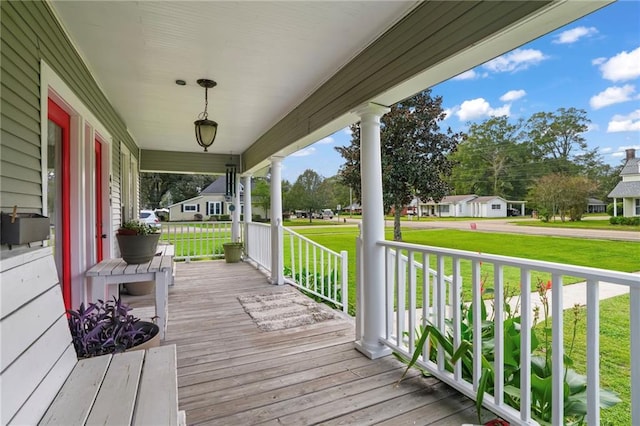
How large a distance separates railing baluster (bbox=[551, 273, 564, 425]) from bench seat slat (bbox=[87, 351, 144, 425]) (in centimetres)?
175

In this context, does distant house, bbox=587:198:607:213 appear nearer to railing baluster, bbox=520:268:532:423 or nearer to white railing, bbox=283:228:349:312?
railing baluster, bbox=520:268:532:423

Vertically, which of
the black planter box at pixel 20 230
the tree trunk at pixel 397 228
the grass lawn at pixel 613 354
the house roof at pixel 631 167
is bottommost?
the grass lawn at pixel 613 354

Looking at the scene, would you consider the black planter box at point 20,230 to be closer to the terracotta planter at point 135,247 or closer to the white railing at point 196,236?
the terracotta planter at point 135,247

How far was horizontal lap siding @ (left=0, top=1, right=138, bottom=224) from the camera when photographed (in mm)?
1502

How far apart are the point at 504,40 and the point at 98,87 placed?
375cm

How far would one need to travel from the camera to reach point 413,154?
668 cm

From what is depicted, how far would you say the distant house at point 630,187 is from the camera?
1.89m

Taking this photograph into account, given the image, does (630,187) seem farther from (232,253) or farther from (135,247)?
(232,253)

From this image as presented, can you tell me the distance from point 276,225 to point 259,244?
4.74 ft

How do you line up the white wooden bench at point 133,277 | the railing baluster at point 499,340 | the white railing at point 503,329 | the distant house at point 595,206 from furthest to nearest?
1. the white wooden bench at point 133,277
2. the distant house at point 595,206
3. the railing baluster at point 499,340
4. the white railing at point 503,329

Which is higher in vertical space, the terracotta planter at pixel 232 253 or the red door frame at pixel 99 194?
the red door frame at pixel 99 194

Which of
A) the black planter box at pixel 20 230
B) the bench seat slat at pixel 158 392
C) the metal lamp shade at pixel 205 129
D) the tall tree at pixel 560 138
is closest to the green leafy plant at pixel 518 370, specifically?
the bench seat slat at pixel 158 392


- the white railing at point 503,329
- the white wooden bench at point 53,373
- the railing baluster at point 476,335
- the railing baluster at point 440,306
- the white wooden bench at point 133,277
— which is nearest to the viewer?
the white wooden bench at point 53,373

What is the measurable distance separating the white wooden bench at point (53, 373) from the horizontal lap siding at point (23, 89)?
0.54 m
